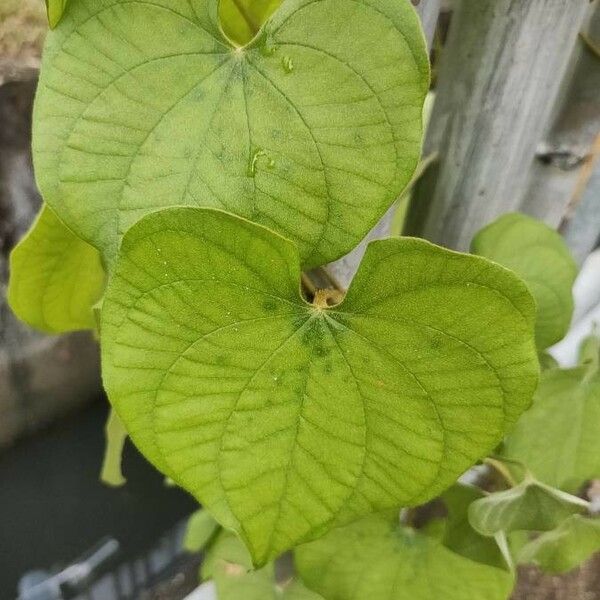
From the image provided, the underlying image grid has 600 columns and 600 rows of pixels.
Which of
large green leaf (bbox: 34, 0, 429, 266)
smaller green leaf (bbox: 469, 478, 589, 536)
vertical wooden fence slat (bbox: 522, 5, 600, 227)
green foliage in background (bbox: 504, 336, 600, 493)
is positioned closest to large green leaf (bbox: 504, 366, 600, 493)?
green foliage in background (bbox: 504, 336, 600, 493)

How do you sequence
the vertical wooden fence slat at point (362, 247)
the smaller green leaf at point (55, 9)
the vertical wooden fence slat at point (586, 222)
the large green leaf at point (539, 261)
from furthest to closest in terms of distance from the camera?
the vertical wooden fence slat at point (586, 222), the large green leaf at point (539, 261), the vertical wooden fence slat at point (362, 247), the smaller green leaf at point (55, 9)

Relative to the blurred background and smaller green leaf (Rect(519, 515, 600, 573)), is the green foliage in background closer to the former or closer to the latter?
smaller green leaf (Rect(519, 515, 600, 573))

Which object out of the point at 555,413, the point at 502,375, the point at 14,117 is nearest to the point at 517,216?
the point at 555,413

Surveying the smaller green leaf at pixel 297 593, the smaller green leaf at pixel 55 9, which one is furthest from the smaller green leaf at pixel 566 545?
the smaller green leaf at pixel 55 9

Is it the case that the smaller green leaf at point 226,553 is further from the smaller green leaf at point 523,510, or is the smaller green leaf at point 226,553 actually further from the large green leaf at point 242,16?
the large green leaf at point 242,16

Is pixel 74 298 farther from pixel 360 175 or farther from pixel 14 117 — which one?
pixel 14 117

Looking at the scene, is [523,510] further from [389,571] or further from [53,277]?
[53,277]
